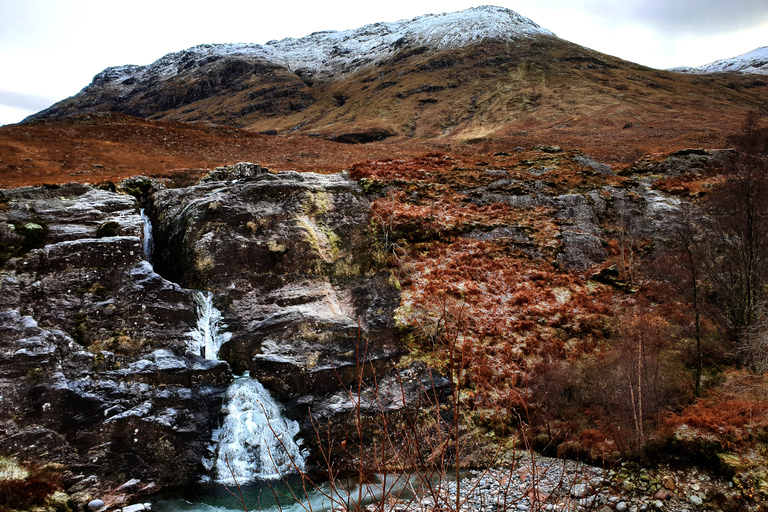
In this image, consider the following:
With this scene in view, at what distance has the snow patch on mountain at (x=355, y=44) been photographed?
12912 centimetres

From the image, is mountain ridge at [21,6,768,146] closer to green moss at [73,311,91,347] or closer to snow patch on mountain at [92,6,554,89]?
snow patch on mountain at [92,6,554,89]

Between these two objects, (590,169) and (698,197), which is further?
(590,169)

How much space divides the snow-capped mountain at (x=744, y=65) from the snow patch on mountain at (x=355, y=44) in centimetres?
8340

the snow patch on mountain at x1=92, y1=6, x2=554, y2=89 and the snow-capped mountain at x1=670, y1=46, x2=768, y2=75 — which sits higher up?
the snow patch on mountain at x1=92, y1=6, x2=554, y2=89

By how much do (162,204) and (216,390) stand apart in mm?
11616

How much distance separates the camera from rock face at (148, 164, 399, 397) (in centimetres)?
1484

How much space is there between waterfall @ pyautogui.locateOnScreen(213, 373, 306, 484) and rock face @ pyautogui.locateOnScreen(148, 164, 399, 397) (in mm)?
674

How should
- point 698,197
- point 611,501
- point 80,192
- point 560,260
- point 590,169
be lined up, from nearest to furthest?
point 611,501 < point 80,192 < point 560,260 < point 698,197 < point 590,169

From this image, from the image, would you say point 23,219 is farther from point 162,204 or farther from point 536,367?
point 536,367

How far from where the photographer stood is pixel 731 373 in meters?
13.6

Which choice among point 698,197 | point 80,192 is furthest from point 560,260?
point 80,192

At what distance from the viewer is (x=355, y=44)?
503 ft

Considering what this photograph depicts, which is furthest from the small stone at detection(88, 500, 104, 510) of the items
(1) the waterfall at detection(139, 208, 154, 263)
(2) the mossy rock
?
(1) the waterfall at detection(139, 208, 154, 263)

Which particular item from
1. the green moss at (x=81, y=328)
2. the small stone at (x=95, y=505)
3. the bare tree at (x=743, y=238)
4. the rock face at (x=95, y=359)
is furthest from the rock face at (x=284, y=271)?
the bare tree at (x=743, y=238)
